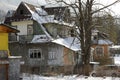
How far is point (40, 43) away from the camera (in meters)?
41.9

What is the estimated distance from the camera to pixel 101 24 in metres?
30.7

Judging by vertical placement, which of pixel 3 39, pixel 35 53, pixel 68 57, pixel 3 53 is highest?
pixel 3 39

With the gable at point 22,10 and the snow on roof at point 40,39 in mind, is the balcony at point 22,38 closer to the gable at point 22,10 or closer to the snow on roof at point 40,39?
the snow on roof at point 40,39

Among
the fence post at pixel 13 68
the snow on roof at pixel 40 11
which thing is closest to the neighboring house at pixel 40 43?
the snow on roof at pixel 40 11

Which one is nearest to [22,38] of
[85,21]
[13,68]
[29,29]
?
[29,29]

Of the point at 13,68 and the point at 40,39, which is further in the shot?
the point at 40,39

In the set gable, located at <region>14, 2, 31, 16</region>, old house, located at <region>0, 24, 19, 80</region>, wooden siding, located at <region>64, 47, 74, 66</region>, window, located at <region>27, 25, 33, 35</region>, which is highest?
gable, located at <region>14, 2, 31, 16</region>

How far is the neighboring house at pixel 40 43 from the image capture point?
137 feet

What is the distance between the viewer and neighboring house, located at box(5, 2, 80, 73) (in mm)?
41656

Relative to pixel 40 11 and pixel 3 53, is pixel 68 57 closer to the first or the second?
pixel 40 11

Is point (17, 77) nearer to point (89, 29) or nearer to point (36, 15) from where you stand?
point (89, 29)

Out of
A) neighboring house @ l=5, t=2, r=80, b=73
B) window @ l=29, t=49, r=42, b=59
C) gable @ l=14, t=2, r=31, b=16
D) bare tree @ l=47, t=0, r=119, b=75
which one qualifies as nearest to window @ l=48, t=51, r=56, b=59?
neighboring house @ l=5, t=2, r=80, b=73

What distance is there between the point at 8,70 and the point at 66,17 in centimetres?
1177

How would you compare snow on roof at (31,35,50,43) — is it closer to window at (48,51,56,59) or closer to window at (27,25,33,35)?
window at (27,25,33,35)
